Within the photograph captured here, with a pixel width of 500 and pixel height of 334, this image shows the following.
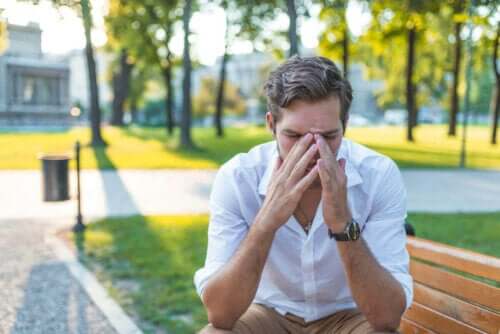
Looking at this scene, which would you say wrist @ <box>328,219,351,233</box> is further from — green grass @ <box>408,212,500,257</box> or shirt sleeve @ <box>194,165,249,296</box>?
green grass @ <box>408,212,500,257</box>

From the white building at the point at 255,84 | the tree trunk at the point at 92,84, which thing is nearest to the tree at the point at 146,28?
the tree trunk at the point at 92,84

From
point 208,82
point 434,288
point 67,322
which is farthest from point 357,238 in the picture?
point 208,82

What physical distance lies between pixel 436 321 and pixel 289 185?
1086 mm

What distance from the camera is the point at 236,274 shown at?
2.20 metres

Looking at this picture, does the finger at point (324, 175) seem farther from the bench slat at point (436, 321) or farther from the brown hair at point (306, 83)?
the bench slat at point (436, 321)

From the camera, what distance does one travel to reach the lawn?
452 cm

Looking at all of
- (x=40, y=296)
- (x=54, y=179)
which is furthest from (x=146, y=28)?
(x=40, y=296)

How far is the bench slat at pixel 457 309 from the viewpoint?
2370 mm

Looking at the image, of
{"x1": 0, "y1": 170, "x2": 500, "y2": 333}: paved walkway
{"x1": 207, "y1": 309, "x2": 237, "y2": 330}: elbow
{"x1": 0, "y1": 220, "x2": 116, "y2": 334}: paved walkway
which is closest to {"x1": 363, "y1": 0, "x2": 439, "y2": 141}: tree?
{"x1": 0, "y1": 170, "x2": 500, "y2": 333}: paved walkway

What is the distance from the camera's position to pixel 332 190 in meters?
2.16

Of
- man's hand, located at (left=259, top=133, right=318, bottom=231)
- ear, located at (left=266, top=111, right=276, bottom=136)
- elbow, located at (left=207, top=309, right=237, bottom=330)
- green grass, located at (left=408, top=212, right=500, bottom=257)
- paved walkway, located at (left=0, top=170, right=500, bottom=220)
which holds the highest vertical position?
ear, located at (left=266, top=111, right=276, bottom=136)

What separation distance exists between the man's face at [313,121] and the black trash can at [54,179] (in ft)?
19.4

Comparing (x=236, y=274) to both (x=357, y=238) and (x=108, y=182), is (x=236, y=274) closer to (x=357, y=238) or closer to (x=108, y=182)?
(x=357, y=238)

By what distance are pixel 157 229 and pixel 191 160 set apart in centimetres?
1001
